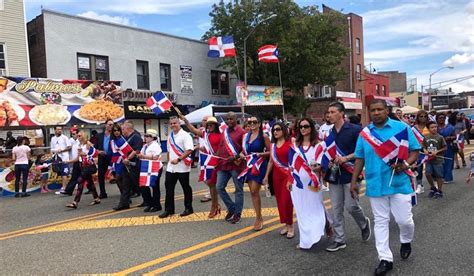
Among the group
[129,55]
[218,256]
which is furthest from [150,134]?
[129,55]

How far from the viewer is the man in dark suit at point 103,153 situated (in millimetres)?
9727

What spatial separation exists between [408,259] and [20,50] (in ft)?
64.6

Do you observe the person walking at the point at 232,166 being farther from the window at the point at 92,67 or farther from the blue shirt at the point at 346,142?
the window at the point at 92,67

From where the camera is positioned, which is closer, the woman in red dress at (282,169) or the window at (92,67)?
the woman in red dress at (282,169)

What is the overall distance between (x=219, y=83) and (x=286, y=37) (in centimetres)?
547

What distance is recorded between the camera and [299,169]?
Answer: 5309 millimetres

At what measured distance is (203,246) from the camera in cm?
566

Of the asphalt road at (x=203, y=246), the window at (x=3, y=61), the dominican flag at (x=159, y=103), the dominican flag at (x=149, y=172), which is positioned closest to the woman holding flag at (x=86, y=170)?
the asphalt road at (x=203, y=246)

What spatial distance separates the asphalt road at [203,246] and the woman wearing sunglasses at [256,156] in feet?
1.24

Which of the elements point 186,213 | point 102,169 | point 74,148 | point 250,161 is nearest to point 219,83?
point 74,148

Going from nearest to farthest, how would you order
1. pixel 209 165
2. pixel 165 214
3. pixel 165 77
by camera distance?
pixel 209 165
pixel 165 214
pixel 165 77

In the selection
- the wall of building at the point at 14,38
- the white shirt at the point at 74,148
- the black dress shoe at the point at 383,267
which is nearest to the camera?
the black dress shoe at the point at 383,267

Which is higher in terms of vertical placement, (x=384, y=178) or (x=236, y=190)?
(x=384, y=178)

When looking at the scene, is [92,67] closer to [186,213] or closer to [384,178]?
[186,213]
